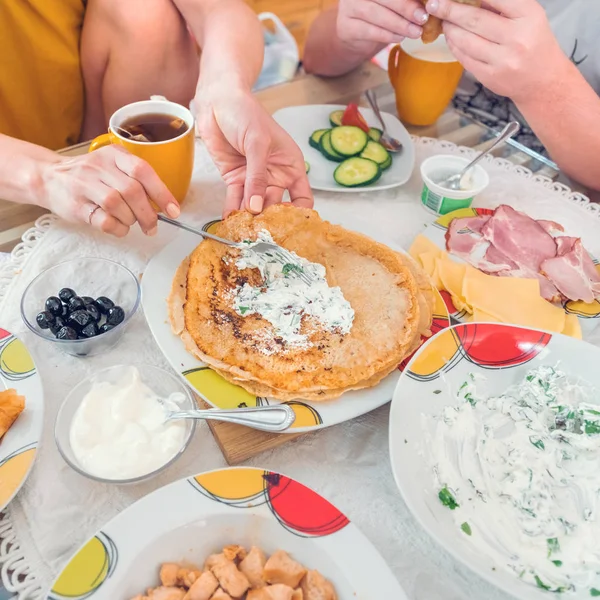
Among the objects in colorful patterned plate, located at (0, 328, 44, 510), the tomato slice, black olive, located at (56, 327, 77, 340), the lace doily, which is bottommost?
the lace doily

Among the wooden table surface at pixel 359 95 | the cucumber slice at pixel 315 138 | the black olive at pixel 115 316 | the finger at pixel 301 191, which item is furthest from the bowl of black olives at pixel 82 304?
the cucumber slice at pixel 315 138

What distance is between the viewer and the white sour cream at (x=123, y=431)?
1.03 meters

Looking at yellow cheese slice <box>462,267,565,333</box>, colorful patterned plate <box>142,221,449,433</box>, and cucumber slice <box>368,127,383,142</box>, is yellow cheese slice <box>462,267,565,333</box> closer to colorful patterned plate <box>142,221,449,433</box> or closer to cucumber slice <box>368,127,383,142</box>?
colorful patterned plate <box>142,221,449,433</box>

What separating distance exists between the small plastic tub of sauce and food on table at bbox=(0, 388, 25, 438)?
4.23ft

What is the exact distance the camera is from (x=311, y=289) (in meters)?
1.39

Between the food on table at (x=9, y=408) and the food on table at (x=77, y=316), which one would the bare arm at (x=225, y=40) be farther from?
the food on table at (x=9, y=408)

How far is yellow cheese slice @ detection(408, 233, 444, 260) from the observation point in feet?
5.30

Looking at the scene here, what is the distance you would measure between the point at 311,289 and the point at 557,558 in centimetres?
76

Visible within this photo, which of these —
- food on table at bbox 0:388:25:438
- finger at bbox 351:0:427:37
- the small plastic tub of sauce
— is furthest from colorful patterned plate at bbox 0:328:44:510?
finger at bbox 351:0:427:37

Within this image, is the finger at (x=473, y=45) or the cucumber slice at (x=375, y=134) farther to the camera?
the cucumber slice at (x=375, y=134)

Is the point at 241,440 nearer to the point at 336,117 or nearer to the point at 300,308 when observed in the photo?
the point at 300,308

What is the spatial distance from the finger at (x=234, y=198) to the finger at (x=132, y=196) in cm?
25

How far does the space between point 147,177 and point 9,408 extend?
624 mm

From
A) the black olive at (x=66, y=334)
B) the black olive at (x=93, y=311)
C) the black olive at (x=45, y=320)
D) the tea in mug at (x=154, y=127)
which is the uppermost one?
the tea in mug at (x=154, y=127)
